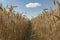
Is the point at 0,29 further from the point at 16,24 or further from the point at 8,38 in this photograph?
the point at 16,24

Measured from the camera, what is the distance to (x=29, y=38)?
11.3 ft

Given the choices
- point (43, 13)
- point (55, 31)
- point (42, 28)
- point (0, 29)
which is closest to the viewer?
point (0, 29)

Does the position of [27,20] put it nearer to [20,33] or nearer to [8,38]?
[20,33]

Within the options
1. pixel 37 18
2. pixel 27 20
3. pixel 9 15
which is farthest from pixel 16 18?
pixel 37 18

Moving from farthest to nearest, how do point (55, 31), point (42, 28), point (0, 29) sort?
point (42, 28)
point (55, 31)
point (0, 29)

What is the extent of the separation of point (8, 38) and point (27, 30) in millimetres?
571

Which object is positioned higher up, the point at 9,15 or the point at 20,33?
the point at 9,15

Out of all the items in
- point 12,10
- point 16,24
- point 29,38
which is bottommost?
point 29,38

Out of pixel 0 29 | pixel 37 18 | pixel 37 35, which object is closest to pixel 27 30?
pixel 37 35

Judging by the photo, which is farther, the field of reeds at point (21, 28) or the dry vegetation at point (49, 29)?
the dry vegetation at point (49, 29)

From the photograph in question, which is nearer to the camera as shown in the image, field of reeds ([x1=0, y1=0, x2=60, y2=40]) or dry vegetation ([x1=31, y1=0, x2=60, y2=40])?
field of reeds ([x1=0, y1=0, x2=60, y2=40])

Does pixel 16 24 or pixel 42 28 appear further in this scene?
pixel 42 28

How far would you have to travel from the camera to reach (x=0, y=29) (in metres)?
3.14

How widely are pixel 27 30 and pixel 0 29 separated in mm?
636
